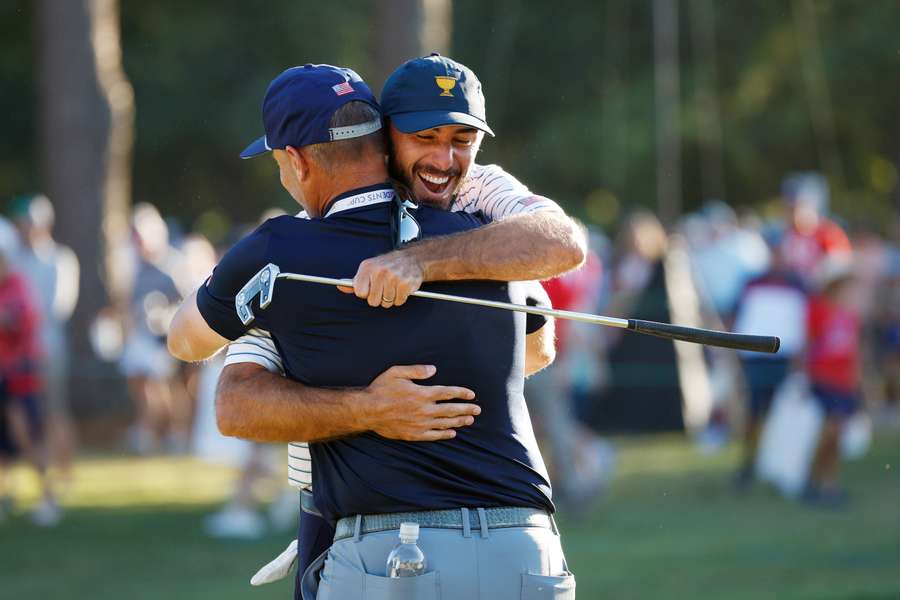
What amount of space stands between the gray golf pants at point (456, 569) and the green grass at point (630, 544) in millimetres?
4889

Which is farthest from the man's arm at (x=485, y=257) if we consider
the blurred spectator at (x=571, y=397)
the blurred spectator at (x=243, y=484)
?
the blurred spectator at (x=571, y=397)

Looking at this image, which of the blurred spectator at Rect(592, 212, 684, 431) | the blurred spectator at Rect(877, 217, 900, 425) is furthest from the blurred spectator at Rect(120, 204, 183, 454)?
the blurred spectator at Rect(877, 217, 900, 425)

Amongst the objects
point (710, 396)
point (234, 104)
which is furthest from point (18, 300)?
point (234, 104)

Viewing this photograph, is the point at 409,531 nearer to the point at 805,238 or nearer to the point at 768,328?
the point at 768,328

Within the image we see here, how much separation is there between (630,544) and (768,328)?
273 cm

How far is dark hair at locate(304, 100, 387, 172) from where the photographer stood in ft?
11.3

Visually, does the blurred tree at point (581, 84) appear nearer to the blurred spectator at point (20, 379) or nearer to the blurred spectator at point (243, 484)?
the blurred spectator at point (243, 484)

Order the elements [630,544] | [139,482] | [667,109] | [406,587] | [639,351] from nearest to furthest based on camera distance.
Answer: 1. [406,587]
2. [630,544]
3. [139,482]
4. [639,351]
5. [667,109]

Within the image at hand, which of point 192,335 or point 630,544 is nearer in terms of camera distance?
point 192,335

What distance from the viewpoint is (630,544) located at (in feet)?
32.3

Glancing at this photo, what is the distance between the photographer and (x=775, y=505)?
37.3ft

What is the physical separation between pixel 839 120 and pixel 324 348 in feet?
86.5

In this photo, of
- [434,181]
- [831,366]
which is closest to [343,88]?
[434,181]

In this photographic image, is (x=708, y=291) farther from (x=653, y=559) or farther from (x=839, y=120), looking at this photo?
(x=839, y=120)
